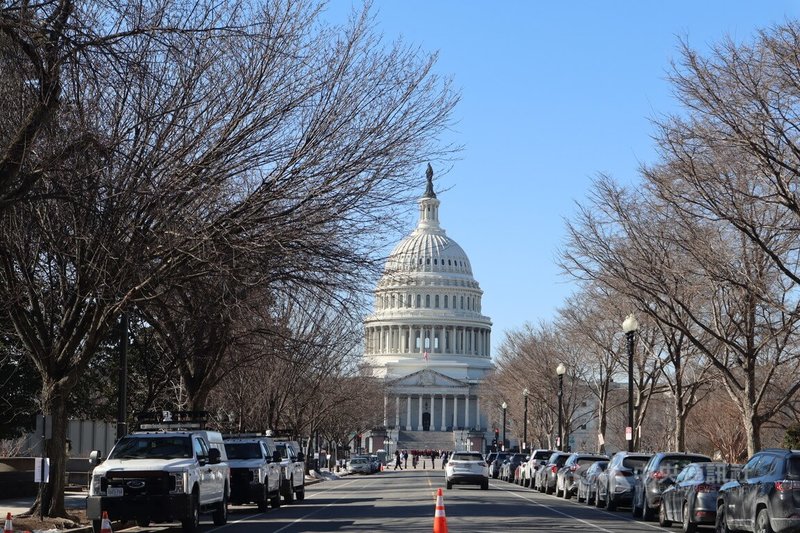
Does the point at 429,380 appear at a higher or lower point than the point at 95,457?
higher

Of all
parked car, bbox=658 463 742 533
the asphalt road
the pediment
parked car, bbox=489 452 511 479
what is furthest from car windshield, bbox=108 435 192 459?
the pediment

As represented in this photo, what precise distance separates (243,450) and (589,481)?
1078cm

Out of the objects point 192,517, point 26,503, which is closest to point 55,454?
point 192,517

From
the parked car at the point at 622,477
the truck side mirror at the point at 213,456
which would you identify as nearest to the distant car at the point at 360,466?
the parked car at the point at 622,477

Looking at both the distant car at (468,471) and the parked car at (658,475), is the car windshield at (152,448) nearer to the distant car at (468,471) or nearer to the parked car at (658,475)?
the parked car at (658,475)

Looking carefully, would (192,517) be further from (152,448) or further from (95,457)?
(95,457)

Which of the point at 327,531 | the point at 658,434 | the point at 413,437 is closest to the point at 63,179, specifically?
the point at 327,531

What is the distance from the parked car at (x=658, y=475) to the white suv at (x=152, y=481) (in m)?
10.2

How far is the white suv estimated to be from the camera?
2361 centimetres

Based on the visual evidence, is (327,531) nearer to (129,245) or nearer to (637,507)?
(129,245)

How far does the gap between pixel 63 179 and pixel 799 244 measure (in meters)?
22.0

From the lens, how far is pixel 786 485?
19781 millimetres

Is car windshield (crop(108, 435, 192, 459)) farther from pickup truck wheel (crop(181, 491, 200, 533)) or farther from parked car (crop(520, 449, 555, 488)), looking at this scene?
parked car (crop(520, 449, 555, 488))

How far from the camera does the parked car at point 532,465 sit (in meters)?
53.5
